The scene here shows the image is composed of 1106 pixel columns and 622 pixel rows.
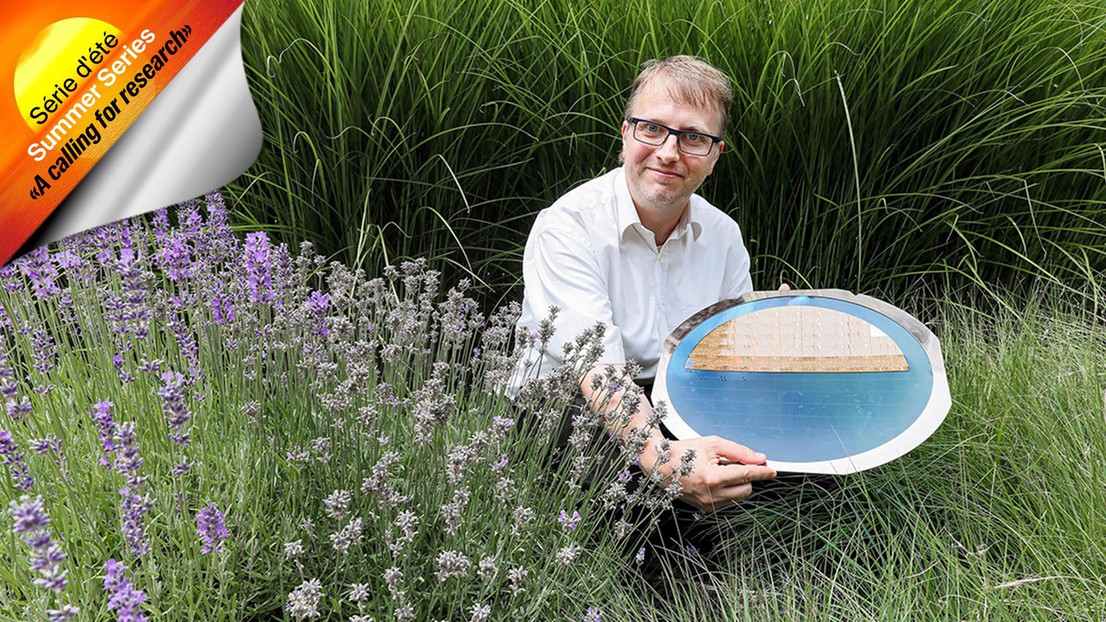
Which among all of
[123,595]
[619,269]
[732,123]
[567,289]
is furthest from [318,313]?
[732,123]

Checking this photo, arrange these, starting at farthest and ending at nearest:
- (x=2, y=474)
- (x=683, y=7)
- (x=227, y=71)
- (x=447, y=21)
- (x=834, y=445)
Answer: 1. (x=683, y=7)
2. (x=447, y=21)
3. (x=227, y=71)
4. (x=834, y=445)
5. (x=2, y=474)

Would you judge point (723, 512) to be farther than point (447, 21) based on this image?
No

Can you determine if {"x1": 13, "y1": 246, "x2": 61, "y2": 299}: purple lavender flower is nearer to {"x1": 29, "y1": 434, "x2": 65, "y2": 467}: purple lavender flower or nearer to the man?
{"x1": 29, "y1": 434, "x2": 65, "y2": 467}: purple lavender flower

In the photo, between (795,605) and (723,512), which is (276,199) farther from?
(795,605)

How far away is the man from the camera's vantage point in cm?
237

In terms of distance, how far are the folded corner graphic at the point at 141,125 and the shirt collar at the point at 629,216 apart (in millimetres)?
1109

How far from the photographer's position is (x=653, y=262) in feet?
8.44

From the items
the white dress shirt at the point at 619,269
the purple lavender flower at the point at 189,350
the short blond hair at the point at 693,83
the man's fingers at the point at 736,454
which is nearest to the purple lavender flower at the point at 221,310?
the purple lavender flower at the point at 189,350

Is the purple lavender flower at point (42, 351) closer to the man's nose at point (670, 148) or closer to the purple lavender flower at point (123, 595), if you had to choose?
the purple lavender flower at point (123, 595)

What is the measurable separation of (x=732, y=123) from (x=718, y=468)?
1.73 meters

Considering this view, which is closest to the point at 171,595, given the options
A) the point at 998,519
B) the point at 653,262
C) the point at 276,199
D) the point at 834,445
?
the point at 834,445

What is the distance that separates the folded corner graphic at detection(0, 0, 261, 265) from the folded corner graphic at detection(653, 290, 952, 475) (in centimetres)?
139

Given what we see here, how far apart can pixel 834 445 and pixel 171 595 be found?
1.34m

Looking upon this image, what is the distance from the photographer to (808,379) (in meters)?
2.19
